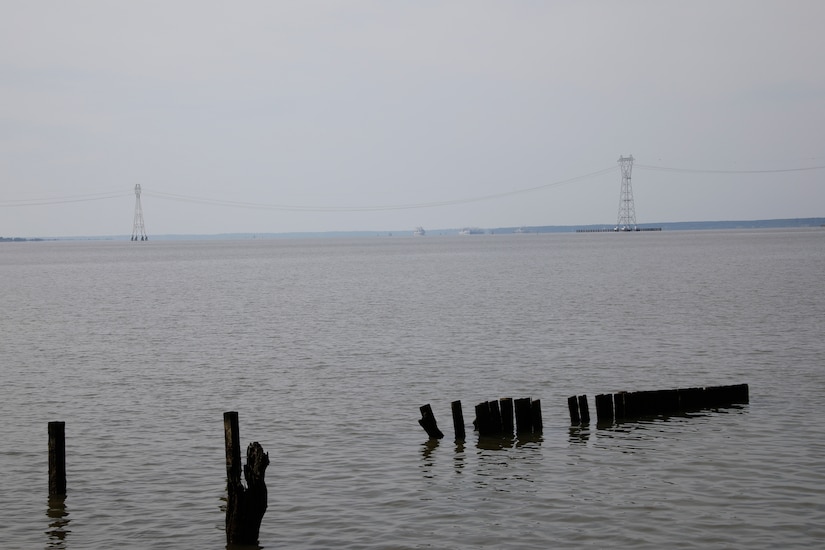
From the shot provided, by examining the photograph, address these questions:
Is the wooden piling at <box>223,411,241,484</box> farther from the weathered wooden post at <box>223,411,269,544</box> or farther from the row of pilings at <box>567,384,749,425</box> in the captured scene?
the row of pilings at <box>567,384,749,425</box>

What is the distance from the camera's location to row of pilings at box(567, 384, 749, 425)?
913 inches

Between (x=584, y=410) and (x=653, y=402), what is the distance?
217 centimetres

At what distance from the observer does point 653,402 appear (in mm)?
24031

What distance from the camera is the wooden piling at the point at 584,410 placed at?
23.0 m

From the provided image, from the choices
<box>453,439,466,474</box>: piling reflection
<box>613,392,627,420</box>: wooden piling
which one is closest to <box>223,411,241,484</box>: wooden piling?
<box>453,439,466,474</box>: piling reflection

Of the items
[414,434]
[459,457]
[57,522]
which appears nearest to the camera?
[57,522]

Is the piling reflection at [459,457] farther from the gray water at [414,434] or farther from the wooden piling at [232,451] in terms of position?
the wooden piling at [232,451]

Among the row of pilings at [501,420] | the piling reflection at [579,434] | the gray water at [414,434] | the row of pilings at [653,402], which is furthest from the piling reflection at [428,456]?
the row of pilings at [653,402]

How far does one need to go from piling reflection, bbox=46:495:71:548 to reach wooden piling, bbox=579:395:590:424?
1215 centimetres

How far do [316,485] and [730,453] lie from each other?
899 centimetres

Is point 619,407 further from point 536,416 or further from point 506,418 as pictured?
point 506,418

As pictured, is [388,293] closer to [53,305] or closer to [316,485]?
[53,305]

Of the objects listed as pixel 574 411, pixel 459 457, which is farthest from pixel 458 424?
pixel 574 411

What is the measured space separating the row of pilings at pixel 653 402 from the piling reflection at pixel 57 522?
39.3 ft
